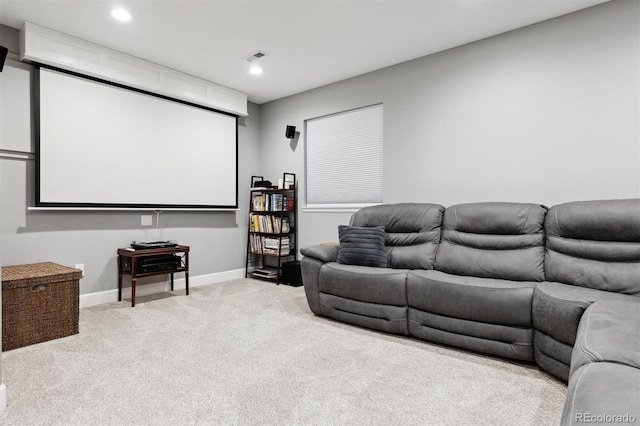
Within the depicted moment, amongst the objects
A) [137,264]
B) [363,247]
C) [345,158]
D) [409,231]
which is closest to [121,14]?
[137,264]

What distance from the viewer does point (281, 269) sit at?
4836mm

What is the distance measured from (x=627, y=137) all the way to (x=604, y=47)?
0.76 metres

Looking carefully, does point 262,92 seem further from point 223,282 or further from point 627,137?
point 627,137

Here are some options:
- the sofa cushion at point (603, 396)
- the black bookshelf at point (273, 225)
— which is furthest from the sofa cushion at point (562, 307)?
the black bookshelf at point (273, 225)

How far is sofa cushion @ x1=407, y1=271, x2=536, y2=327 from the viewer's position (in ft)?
7.29

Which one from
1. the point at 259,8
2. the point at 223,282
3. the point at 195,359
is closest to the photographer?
the point at 195,359

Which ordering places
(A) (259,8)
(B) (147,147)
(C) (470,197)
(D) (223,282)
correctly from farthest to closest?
(D) (223,282) < (B) (147,147) < (C) (470,197) < (A) (259,8)

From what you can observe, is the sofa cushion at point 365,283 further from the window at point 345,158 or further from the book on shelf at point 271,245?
the book on shelf at point 271,245

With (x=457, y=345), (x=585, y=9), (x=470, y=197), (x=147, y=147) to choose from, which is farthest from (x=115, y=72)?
(x=585, y=9)

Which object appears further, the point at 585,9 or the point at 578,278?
the point at 585,9

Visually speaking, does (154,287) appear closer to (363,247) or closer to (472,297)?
(363,247)

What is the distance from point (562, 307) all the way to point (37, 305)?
11.8ft

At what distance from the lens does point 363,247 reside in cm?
326

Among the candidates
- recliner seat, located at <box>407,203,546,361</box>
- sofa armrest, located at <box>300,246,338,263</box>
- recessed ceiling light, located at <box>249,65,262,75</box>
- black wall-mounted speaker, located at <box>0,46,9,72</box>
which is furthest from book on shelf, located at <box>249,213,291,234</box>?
black wall-mounted speaker, located at <box>0,46,9,72</box>
